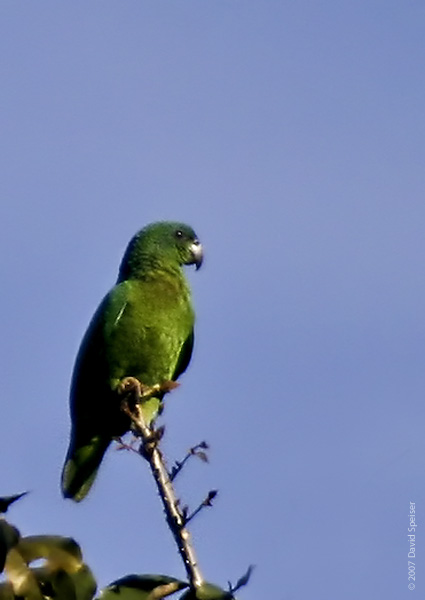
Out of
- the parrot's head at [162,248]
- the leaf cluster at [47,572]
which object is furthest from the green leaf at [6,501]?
the parrot's head at [162,248]

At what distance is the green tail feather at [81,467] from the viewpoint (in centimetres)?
690

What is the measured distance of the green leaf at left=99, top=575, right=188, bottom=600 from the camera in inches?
104

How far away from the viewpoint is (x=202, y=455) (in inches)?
162

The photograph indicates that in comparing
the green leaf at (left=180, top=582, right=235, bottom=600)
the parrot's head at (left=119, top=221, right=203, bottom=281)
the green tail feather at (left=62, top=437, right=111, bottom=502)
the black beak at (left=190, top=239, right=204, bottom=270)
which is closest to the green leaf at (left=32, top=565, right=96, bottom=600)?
the green leaf at (left=180, top=582, right=235, bottom=600)

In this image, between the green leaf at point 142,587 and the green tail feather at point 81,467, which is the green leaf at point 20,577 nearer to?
the green leaf at point 142,587

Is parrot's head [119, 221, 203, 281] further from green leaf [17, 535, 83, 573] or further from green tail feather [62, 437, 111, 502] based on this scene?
green leaf [17, 535, 83, 573]

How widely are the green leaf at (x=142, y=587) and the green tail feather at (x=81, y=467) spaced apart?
4.17 m

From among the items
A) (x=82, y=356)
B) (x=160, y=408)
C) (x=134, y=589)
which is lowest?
(x=134, y=589)

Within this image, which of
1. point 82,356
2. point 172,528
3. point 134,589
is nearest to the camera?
point 134,589

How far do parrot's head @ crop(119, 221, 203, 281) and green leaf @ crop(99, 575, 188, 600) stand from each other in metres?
5.02

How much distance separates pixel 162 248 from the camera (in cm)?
787

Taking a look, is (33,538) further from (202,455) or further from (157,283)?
(157,283)

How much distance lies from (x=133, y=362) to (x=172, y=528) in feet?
A: 11.1

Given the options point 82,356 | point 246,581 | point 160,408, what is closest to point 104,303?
point 82,356
